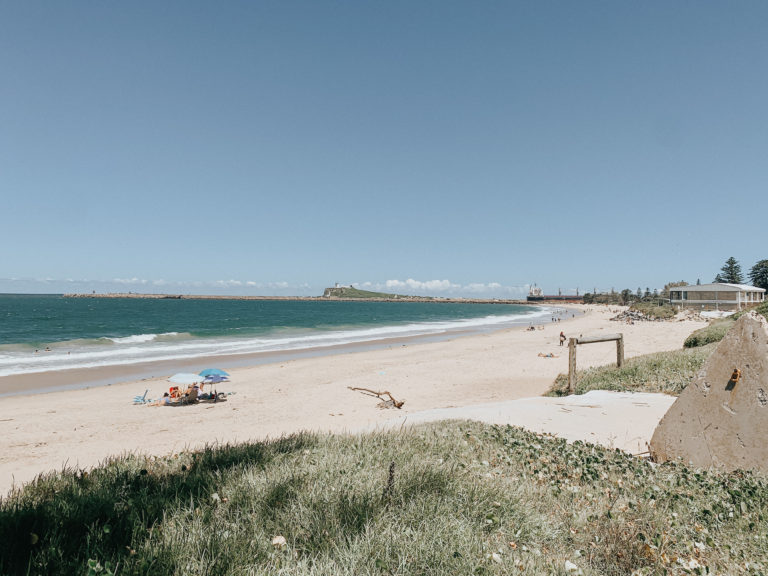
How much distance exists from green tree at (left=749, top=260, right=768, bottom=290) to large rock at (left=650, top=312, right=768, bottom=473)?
9743 centimetres

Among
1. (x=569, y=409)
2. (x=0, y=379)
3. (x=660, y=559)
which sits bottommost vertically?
(x=0, y=379)

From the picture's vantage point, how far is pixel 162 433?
10695 mm

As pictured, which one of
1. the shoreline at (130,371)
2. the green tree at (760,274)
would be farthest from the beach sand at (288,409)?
the green tree at (760,274)

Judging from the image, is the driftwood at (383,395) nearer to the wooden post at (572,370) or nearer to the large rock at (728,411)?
the wooden post at (572,370)

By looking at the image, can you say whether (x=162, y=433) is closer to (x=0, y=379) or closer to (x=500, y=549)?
(x=500, y=549)

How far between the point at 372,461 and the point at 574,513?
2117 mm

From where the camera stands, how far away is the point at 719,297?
61.2 meters

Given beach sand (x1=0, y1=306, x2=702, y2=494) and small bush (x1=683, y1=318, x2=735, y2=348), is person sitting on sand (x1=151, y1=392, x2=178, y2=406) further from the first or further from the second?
small bush (x1=683, y1=318, x2=735, y2=348)

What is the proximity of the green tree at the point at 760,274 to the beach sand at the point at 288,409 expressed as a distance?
254 ft

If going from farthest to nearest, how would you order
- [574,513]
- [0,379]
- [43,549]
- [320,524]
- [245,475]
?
[0,379], [245,475], [574,513], [320,524], [43,549]

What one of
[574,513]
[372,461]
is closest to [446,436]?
[372,461]

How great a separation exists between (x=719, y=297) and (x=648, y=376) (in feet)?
220

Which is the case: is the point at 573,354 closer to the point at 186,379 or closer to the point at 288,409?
the point at 288,409

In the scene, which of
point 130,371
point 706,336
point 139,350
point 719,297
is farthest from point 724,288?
point 139,350
